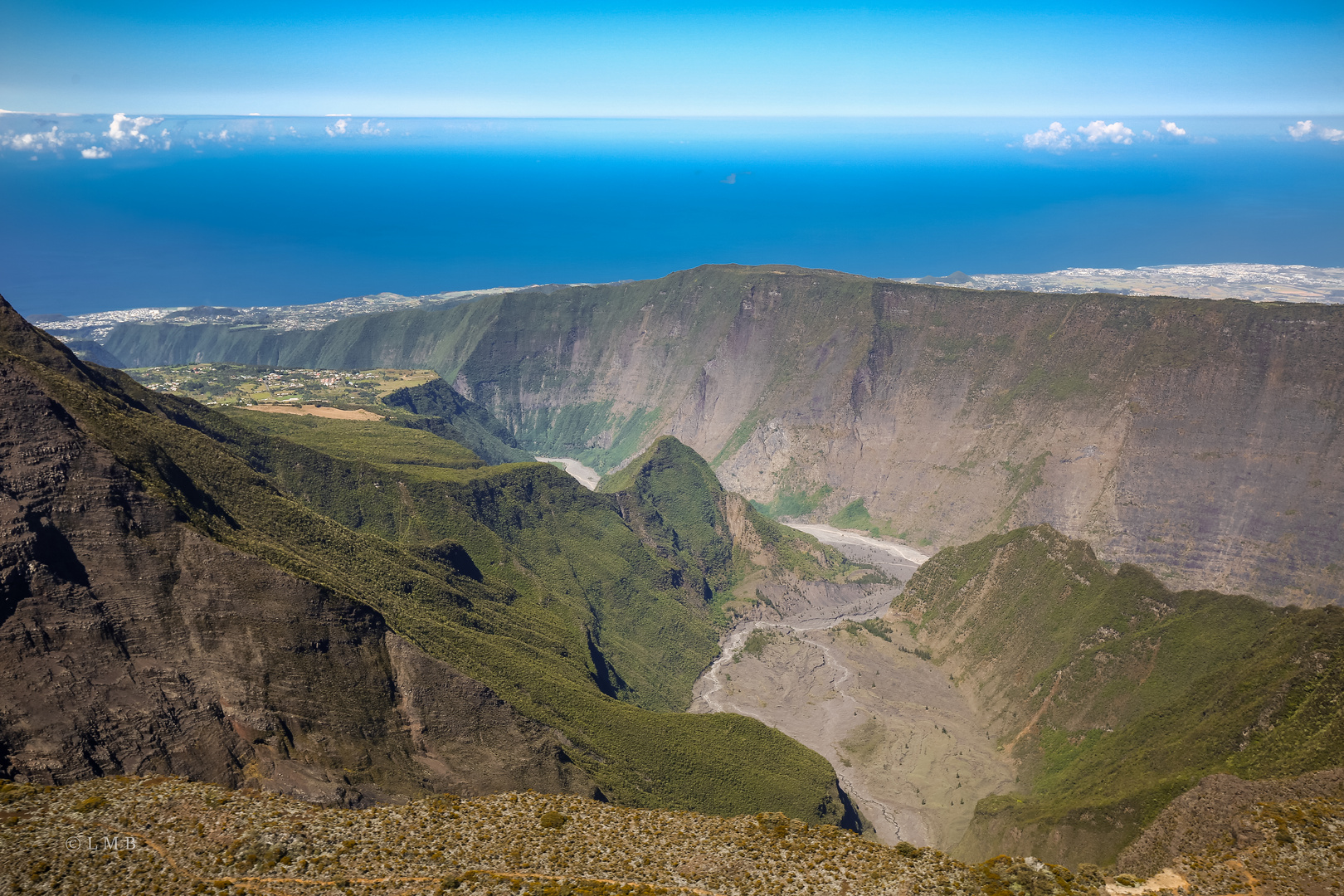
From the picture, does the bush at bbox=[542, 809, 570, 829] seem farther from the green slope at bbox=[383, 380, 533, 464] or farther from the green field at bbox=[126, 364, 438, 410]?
the green slope at bbox=[383, 380, 533, 464]

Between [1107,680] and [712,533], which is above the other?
[712,533]

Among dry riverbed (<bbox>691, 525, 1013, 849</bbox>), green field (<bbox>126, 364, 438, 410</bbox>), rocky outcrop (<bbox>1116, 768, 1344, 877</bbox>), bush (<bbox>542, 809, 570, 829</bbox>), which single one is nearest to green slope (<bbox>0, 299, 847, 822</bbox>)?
dry riverbed (<bbox>691, 525, 1013, 849</bbox>)

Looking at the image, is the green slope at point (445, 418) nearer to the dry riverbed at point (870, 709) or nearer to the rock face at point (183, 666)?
the dry riverbed at point (870, 709)

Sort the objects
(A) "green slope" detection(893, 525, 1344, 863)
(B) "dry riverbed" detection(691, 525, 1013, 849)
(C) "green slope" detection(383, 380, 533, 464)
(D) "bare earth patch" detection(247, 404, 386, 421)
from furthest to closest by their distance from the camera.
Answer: (C) "green slope" detection(383, 380, 533, 464) → (D) "bare earth patch" detection(247, 404, 386, 421) → (B) "dry riverbed" detection(691, 525, 1013, 849) → (A) "green slope" detection(893, 525, 1344, 863)

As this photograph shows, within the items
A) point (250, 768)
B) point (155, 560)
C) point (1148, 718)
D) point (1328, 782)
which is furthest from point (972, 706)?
point (155, 560)

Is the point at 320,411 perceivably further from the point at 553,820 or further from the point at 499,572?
the point at 553,820

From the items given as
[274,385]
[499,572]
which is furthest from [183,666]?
[274,385]

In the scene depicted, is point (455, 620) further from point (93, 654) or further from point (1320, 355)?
point (1320, 355)
